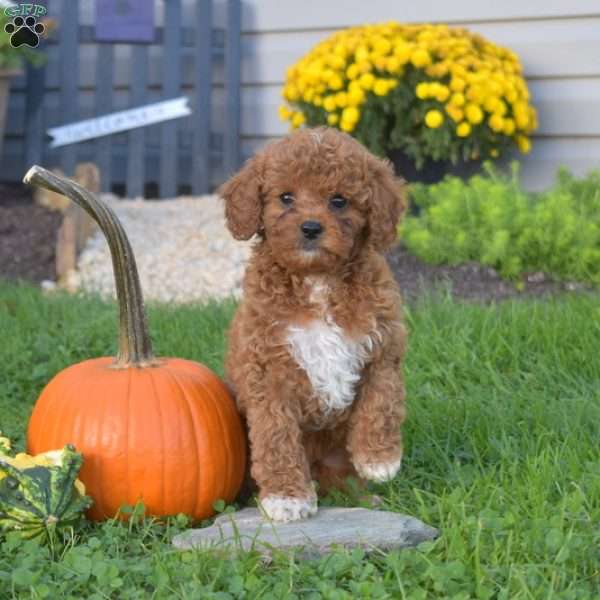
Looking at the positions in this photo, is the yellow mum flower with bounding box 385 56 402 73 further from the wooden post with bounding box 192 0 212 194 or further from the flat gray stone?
the flat gray stone

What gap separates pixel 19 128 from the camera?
30.5ft

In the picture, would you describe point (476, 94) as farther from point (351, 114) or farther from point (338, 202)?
point (338, 202)

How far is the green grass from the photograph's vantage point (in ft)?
9.03

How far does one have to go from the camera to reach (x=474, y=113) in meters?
6.84

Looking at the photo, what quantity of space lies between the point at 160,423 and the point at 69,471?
0.32 metres

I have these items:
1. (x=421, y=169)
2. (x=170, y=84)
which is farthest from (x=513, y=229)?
(x=170, y=84)

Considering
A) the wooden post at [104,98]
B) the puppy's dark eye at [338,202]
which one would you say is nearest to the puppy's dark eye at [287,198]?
the puppy's dark eye at [338,202]

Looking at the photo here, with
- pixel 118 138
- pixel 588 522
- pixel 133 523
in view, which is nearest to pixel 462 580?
pixel 588 522

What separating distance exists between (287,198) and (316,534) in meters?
0.94

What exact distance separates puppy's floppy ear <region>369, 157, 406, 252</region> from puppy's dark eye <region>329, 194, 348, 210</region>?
0.09 metres

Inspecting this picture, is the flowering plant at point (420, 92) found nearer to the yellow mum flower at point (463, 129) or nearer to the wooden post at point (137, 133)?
the yellow mum flower at point (463, 129)

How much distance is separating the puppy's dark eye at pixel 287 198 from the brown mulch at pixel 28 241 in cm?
391

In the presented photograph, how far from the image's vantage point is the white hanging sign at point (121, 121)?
8.53 meters

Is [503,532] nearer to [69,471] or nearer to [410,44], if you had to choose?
[69,471]
